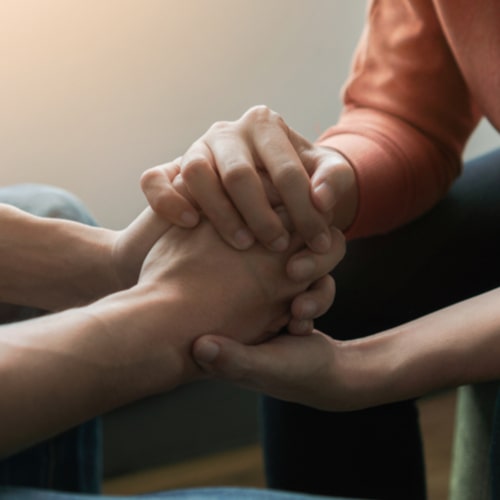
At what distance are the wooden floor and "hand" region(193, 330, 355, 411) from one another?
896mm

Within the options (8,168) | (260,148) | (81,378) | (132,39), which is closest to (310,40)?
(132,39)

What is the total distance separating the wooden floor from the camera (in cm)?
159

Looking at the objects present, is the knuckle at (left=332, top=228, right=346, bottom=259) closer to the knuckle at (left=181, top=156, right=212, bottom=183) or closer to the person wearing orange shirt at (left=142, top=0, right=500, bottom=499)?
the person wearing orange shirt at (left=142, top=0, right=500, bottom=499)

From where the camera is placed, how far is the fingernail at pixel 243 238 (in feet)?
2.56

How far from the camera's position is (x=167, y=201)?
2.54ft

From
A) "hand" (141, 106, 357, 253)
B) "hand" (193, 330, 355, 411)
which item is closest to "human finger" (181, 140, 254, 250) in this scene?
"hand" (141, 106, 357, 253)

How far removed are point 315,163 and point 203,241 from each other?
0.51 ft

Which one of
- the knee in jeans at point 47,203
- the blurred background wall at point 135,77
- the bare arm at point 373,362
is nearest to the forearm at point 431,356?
the bare arm at point 373,362

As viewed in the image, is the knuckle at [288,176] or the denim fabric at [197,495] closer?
the denim fabric at [197,495]

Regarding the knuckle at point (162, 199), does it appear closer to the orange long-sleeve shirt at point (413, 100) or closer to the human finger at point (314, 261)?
the human finger at point (314, 261)

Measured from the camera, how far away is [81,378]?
2.13 feet

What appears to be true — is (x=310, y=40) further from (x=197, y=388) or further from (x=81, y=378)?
(x=81, y=378)

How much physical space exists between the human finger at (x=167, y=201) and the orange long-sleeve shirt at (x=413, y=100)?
285mm

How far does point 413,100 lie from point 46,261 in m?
0.53
